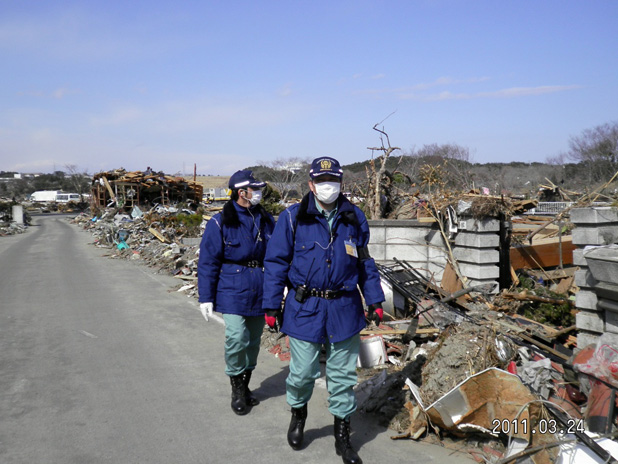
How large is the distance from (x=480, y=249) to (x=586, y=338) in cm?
262

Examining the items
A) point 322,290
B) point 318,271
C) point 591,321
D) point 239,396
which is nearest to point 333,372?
point 322,290

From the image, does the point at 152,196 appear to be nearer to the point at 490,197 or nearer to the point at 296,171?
the point at 296,171

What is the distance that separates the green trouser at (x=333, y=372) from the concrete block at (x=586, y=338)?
2846 millimetres

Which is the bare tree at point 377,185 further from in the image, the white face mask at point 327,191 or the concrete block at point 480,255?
the white face mask at point 327,191

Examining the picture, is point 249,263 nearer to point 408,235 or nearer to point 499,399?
point 499,399

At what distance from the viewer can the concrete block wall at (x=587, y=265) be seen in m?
5.02

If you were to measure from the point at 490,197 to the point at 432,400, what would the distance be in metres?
4.61

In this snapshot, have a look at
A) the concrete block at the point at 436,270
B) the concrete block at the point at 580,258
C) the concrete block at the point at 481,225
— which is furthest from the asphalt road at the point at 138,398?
the concrete block at the point at 481,225

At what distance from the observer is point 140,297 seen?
31.2ft

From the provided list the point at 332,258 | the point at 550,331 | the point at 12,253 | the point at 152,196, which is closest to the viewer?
the point at 332,258

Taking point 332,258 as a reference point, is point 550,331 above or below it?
below

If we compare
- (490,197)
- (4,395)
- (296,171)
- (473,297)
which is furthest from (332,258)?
(296,171)

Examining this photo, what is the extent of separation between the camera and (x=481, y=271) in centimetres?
760

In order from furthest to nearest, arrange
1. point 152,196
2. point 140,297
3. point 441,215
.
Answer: point 152,196
point 140,297
point 441,215
